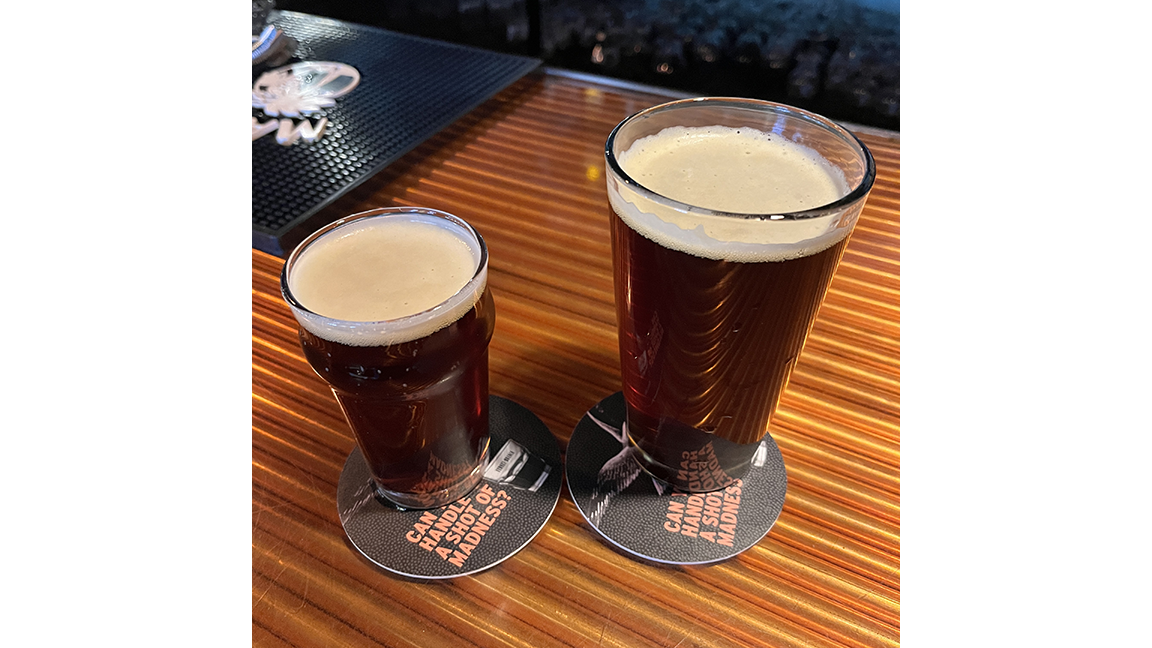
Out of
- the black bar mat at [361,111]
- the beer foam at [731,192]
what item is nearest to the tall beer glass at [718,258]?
the beer foam at [731,192]

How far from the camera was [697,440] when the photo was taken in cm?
92

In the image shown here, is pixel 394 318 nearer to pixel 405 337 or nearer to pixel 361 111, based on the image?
pixel 405 337

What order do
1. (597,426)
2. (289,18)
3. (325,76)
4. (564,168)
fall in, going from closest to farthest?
(597,426), (564,168), (325,76), (289,18)

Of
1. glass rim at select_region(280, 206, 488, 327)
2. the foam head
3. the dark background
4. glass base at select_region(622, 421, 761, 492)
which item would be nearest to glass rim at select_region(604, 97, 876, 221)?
the foam head

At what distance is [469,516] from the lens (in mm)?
Result: 929

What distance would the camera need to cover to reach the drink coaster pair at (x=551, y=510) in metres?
0.88

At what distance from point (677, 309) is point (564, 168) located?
2.84 ft

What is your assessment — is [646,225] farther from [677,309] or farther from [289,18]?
[289,18]

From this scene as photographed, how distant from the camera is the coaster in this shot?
89 centimetres

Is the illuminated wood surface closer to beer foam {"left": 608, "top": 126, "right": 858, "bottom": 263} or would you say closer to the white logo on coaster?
the white logo on coaster

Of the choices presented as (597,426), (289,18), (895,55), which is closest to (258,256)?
(597,426)

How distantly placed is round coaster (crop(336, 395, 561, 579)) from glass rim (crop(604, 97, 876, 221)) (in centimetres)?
43

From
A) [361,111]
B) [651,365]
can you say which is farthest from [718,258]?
[361,111]

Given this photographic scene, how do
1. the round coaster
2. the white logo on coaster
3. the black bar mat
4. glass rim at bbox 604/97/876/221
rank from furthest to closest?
1. the white logo on coaster
2. the black bar mat
3. the round coaster
4. glass rim at bbox 604/97/876/221
